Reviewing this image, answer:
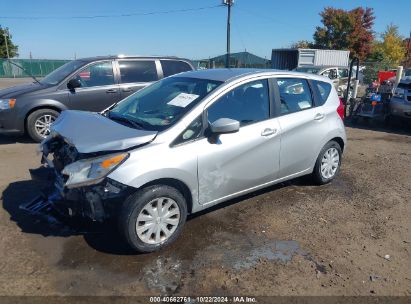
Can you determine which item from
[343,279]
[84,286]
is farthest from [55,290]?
[343,279]

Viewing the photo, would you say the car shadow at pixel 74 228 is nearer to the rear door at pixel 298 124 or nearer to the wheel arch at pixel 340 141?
the rear door at pixel 298 124

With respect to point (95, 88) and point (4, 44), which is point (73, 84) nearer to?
point (95, 88)

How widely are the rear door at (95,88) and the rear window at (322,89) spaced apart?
4457mm

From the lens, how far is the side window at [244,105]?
379 centimetres

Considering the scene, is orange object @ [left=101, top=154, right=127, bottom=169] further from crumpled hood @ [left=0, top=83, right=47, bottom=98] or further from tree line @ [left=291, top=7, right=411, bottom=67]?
tree line @ [left=291, top=7, right=411, bottom=67]

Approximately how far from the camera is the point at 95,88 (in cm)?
766

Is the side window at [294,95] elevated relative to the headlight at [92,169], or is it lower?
elevated

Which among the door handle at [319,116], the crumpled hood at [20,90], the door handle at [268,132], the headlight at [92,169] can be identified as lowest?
the headlight at [92,169]

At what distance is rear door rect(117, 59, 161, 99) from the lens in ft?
25.9

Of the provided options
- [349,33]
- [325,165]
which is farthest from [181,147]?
[349,33]

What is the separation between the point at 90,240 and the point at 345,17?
53.6 metres

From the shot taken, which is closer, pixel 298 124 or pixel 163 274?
pixel 163 274

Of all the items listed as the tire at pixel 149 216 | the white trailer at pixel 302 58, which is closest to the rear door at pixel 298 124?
the tire at pixel 149 216

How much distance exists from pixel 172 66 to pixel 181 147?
17.4 ft
